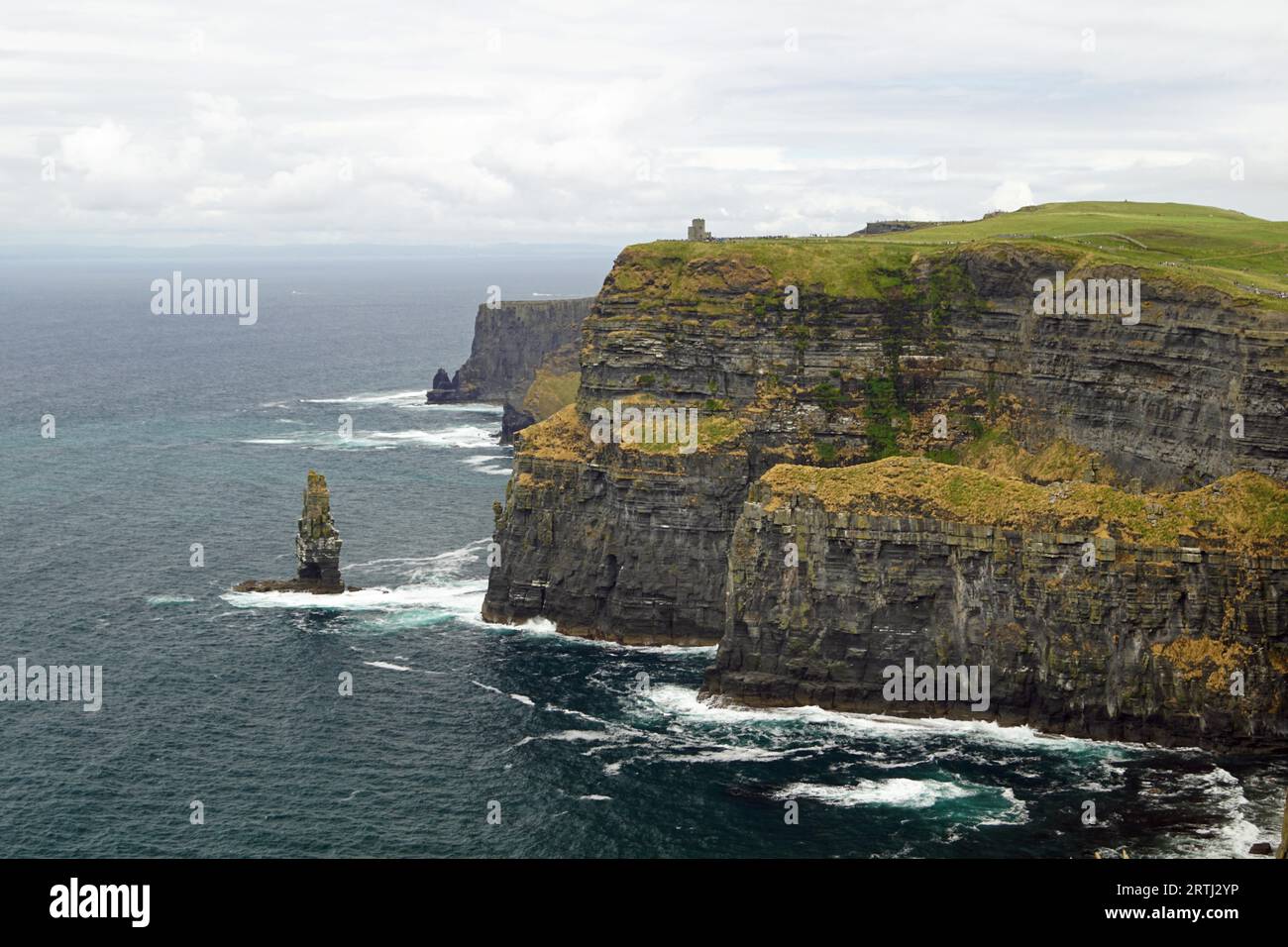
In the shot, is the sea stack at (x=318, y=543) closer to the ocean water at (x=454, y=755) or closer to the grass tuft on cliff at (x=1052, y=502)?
the ocean water at (x=454, y=755)

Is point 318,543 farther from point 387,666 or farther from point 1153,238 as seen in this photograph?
point 1153,238

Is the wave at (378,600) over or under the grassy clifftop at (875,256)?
under

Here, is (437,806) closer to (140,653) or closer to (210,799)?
(210,799)

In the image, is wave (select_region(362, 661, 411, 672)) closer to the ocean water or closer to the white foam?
the ocean water

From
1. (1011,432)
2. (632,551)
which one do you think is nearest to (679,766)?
(632,551)

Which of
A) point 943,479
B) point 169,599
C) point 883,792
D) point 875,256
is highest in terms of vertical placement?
point 875,256

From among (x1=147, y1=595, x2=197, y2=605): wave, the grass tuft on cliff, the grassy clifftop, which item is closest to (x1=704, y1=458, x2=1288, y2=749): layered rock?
the grass tuft on cliff

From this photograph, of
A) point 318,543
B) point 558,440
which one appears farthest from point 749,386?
point 318,543

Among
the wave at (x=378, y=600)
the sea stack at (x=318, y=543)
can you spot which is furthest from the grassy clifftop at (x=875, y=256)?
the sea stack at (x=318, y=543)

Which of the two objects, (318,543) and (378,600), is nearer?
(318,543)
